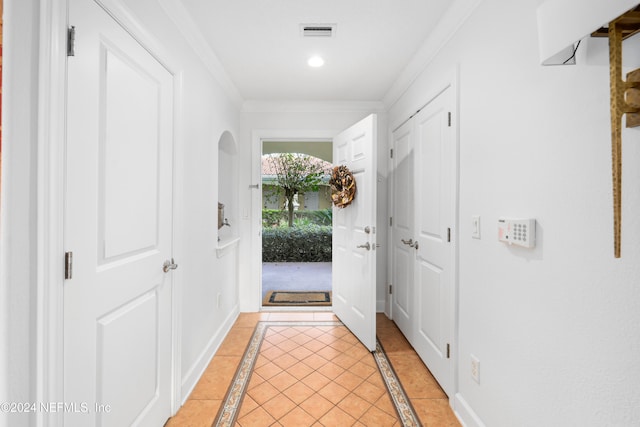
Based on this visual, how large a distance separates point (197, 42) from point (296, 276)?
13.8ft

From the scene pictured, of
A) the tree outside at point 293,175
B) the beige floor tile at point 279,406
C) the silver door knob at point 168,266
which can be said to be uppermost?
the tree outside at point 293,175

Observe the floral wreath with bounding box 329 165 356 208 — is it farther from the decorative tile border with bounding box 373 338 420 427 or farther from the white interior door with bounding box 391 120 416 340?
the decorative tile border with bounding box 373 338 420 427

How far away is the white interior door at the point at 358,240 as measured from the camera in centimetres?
259

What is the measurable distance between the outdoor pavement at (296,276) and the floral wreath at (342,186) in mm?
1947

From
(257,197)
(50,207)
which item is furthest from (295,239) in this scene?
(50,207)

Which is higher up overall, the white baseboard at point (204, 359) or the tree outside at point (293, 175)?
the tree outside at point (293, 175)

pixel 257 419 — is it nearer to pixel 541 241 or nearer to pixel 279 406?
pixel 279 406

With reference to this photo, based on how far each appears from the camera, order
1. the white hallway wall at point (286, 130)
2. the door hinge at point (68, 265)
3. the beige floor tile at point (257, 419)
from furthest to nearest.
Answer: the white hallway wall at point (286, 130)
the beige floor tile at point (257, 419)
the door hinge at point (68, 265)

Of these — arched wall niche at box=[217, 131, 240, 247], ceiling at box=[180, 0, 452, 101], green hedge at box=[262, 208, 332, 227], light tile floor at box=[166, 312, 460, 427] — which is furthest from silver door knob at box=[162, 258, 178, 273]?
green hedge at box=[262, 208, 332, 227]

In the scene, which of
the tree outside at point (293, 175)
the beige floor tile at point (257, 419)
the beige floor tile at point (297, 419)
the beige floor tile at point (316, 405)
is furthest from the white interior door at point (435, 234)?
the tree outside at point (293, 175)

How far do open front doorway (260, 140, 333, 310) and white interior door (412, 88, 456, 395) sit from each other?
1533mm

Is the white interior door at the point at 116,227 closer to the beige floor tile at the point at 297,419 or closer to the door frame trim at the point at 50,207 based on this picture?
the door frame trim at the point at 50,207

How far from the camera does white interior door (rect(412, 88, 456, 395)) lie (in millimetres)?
1926

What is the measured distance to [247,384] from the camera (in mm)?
2070
